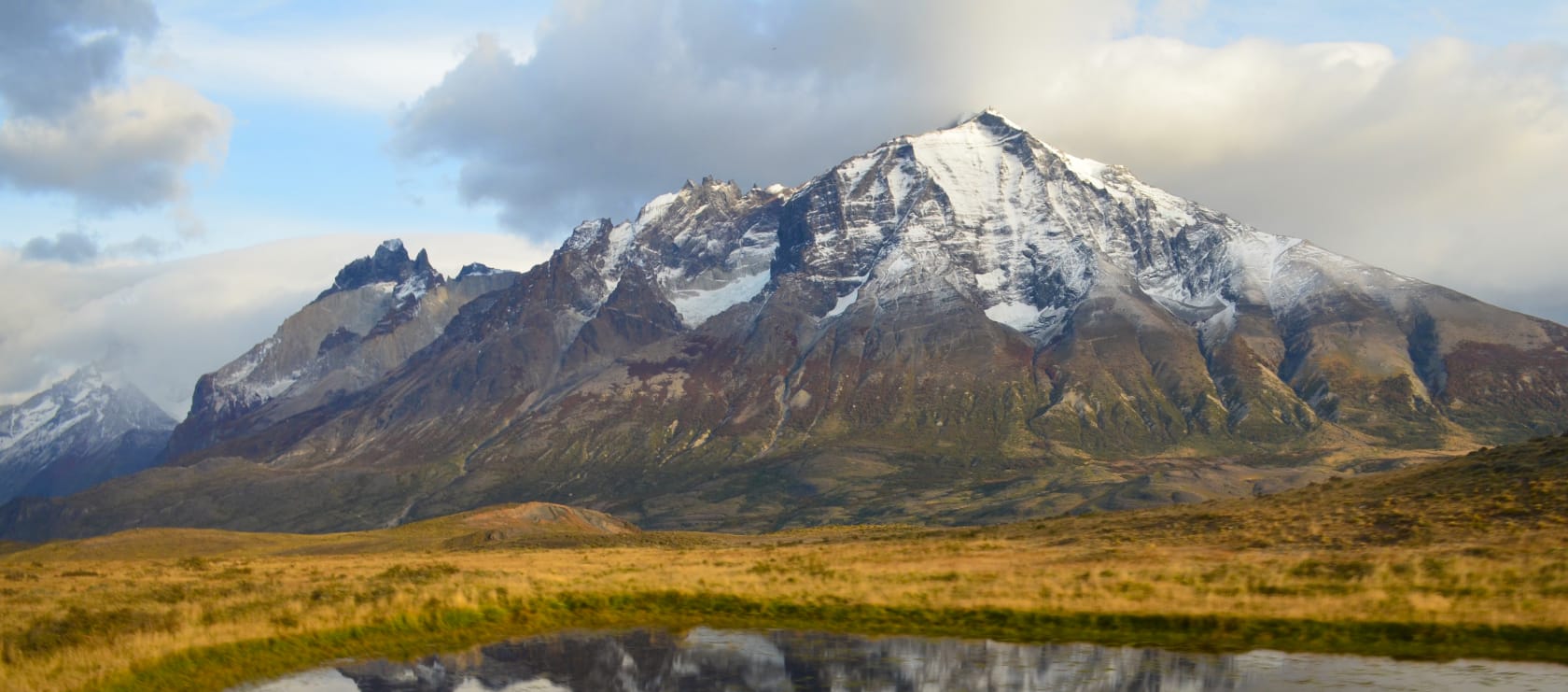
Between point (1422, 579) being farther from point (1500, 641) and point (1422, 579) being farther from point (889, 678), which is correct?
point (889, 678)

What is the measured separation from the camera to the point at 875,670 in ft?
124

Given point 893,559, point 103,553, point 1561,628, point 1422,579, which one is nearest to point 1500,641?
point 1561,628

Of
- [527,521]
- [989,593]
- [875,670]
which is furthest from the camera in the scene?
[527,521]

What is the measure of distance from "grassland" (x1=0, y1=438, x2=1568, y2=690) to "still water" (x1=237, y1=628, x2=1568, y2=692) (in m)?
2.32

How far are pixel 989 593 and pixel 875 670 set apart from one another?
50.9 ft

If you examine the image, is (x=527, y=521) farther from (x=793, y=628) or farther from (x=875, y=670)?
(x=875, y=670)

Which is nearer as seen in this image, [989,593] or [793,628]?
[793,628]

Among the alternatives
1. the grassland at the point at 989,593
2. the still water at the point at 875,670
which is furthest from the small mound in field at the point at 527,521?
the still water at the point at 875,670

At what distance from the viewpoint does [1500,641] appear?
3809 cm

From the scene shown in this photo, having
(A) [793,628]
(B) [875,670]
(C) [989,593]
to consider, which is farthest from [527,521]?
(B) [875,670]

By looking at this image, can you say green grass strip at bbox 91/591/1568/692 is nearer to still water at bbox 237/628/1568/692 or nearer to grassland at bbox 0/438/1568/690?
grassland at bbox 0/438/1568/690

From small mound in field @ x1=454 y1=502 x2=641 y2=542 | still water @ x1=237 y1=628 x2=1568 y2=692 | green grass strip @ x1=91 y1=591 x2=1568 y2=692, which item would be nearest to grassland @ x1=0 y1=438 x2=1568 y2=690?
green grass strip @ x1=91 y1=591 x2=1568 y2=692

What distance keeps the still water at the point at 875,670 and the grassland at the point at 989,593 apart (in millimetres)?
2317

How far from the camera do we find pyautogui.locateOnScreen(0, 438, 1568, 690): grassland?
40.5 metres
